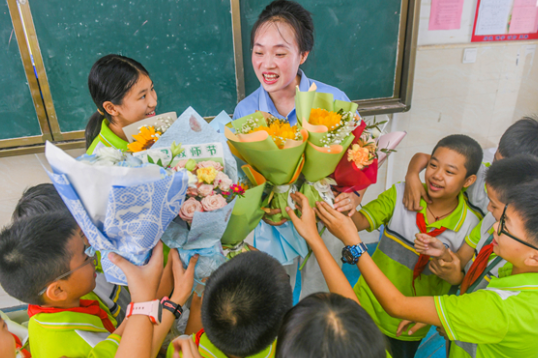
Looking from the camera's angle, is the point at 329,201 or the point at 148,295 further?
the point at 329,201

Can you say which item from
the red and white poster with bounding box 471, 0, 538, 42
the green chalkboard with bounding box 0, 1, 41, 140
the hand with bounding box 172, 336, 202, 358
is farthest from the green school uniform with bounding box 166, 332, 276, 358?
the red and white poster with bounding box 471, 0, 538, 42

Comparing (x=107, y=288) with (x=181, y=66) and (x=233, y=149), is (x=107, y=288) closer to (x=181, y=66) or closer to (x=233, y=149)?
(x=233, y=149)

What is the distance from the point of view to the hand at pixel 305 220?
116 centimetres

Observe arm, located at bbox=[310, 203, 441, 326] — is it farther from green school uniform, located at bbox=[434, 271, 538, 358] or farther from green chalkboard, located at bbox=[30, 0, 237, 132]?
green chalkboard, located at bbox=[30, 0, 237, 132]

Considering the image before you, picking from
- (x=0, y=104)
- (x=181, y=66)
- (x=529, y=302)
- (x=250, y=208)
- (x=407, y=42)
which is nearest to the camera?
(x=529, y=302)

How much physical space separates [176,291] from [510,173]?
3.85 feet

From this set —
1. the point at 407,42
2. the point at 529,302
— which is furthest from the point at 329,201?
the point at 407,42

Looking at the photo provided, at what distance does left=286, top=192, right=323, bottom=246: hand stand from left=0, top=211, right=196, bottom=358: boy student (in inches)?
15.8

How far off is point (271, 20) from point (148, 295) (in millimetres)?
1284

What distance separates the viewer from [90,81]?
56.2 inches

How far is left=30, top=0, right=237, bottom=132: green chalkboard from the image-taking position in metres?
1.88

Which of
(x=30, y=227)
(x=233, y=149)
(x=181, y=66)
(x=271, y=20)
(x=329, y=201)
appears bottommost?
(x=329, y=201)

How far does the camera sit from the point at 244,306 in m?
0.72

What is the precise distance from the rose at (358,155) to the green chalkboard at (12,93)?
6.55 feet
